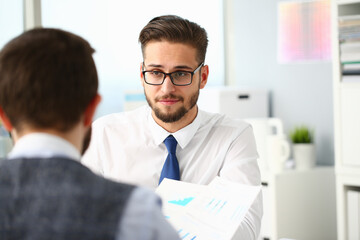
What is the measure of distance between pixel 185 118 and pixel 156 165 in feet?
0.63

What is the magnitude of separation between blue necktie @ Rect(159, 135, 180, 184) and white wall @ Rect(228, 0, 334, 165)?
1711 millimetres

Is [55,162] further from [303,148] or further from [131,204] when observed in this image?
[303,148]

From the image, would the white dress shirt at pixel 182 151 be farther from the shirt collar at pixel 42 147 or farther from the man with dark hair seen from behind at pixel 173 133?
the shirt collar at pixel 42 147

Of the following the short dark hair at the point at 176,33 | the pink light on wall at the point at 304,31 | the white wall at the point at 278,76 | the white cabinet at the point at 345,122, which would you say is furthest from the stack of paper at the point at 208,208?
the pink light on wall at the point at 304,31

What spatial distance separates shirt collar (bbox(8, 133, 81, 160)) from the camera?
2.19 feet

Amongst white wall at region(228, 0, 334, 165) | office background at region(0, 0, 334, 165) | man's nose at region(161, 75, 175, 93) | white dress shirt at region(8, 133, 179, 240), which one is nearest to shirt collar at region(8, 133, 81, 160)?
white dress shirt at region(8, 133, 179, 240)

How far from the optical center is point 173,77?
5.23 feet

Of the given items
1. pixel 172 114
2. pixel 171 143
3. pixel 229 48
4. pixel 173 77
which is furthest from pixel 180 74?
pixel 229 48

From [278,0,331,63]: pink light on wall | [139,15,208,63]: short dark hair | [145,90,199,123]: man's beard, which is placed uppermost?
[278,0,331,63]: pink light on wall

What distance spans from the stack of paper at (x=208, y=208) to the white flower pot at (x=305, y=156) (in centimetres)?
182

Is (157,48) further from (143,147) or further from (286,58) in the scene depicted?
(286,58)

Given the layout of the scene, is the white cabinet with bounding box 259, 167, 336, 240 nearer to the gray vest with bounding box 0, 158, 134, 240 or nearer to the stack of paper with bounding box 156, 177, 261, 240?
the stack of paper with bounding box 156, 177, 261, 240

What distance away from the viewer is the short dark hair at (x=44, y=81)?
662mm

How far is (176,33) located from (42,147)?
1.02 meters
